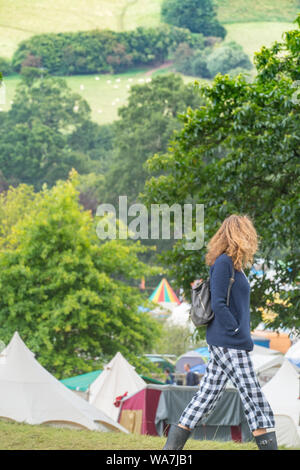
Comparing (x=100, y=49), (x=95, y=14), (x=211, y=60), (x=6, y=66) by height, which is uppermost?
(x=95, y=14)

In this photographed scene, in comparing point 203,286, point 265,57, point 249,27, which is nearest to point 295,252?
point 265,57

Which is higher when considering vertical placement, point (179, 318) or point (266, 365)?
point (266, 365)

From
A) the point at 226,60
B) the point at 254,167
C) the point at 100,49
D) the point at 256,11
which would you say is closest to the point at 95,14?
the point at 100,49

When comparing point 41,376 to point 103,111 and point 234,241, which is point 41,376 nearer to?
point 234,241

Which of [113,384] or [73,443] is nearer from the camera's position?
[73,443]

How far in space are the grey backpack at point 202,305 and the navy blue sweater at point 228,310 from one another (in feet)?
0.17

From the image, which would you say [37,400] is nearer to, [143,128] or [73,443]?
[73,443]

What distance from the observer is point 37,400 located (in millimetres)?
12078

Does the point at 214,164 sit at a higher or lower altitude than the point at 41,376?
higher

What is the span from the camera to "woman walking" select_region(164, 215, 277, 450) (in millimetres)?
5078

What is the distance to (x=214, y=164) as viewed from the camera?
1482 centimetres

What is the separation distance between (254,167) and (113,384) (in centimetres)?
843
